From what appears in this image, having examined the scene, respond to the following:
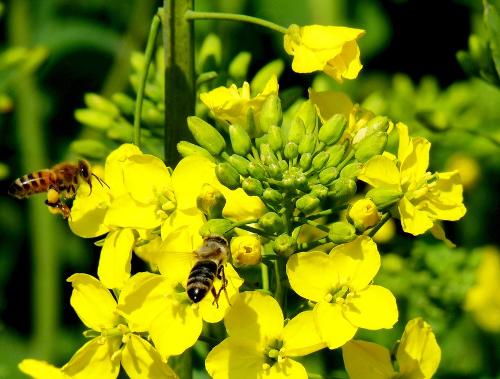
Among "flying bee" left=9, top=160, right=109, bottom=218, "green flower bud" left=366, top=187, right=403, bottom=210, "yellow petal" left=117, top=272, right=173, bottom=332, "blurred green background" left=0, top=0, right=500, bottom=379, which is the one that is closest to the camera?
"yellow petal" left=117, top=272, right=173, bottom=332

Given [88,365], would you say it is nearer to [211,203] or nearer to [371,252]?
[211,203]

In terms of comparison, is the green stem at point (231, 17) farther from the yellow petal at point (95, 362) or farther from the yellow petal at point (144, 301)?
the yellow petal at point (95, 362)

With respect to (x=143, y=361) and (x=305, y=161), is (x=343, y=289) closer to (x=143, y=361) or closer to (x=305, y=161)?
(x=305, y=161)

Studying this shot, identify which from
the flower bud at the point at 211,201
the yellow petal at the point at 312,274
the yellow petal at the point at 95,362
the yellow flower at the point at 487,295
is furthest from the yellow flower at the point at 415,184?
the yellow flower at the point at 487,295

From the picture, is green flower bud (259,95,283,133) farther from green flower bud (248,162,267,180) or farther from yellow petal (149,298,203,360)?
yellow petal (149,298,203,360)

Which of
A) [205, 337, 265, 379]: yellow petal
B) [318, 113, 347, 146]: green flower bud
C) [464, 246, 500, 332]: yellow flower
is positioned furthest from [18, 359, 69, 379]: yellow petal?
[464, 246, 500, 332]: yellow flower

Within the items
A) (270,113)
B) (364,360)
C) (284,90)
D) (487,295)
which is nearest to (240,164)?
(270,113)
